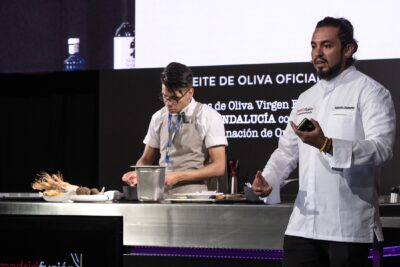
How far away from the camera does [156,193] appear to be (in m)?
3.00

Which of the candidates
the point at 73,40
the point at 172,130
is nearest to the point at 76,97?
the point at 73,40

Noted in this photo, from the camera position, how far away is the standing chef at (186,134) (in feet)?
12.4

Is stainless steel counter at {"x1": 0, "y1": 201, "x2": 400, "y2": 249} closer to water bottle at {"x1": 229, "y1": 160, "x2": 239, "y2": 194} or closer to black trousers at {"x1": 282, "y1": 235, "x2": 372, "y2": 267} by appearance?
black trousers at {"x1": 282, "y1": 235, "x2": 372, "y2": 267}

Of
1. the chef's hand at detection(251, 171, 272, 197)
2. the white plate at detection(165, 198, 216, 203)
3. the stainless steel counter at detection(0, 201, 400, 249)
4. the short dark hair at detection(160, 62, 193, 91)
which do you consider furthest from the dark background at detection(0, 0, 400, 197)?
the chef's hand at detection(251, 171, 272, 197)

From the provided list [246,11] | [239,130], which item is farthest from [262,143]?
[246,11]

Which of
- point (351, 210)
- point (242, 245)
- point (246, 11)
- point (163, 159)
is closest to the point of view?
point (351, 210)

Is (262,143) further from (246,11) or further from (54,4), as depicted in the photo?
(54,4)

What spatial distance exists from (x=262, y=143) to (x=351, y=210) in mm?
2577

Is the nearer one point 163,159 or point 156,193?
point 156,193

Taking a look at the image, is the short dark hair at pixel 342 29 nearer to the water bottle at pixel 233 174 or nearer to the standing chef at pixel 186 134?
the standing chef at pixel 186 134

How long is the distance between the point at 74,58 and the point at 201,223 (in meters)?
2.89

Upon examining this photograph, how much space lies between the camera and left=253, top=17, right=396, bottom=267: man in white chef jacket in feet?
7.45

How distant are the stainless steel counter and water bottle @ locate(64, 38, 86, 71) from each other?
101 inches

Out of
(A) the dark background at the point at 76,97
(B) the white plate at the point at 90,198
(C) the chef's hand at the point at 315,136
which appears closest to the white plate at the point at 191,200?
(B) the white plate at the point at 90,198
